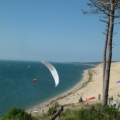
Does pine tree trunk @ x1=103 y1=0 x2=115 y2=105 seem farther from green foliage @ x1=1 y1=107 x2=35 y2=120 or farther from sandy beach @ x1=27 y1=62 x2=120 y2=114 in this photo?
sandy beach @ x1=27 y1=62 x2=120 y2=114

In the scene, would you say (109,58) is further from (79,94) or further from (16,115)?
(79,94)

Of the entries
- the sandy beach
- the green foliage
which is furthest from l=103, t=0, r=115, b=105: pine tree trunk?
the sandy beach

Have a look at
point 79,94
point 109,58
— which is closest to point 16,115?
point 109,58

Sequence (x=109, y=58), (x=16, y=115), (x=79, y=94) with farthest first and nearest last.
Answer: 1. (x=79, y=94)
2. (x=109, y=58)
3. (x=16, y=115)

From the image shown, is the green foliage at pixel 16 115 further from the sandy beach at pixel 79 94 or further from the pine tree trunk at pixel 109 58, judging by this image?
the sandy beach at pixel 79 94

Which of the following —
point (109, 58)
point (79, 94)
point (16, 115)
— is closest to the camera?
point (16, 115)

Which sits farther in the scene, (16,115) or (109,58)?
(109,58)

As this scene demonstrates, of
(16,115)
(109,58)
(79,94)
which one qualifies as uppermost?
(79,94)

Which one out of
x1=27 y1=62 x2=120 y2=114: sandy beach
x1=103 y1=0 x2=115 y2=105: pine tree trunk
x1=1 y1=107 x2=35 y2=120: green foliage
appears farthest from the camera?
x1=27 y1=62 x2=120 y2=114: sandy beach

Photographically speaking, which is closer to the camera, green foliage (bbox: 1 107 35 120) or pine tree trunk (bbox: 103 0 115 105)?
green foliage (bbox: 1 107 35 120)

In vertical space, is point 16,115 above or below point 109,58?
below

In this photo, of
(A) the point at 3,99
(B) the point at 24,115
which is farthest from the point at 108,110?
(A) the point at 3,99

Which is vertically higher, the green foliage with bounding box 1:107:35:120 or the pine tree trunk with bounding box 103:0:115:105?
the pine tree trunk with bounding box 103:0:115:105

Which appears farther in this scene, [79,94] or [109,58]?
[79,94]
